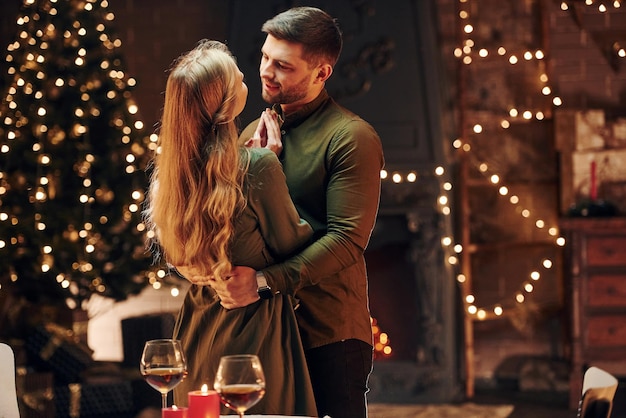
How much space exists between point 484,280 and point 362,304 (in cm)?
333

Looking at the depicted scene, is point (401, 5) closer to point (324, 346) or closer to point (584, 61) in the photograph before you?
point (584, 61)

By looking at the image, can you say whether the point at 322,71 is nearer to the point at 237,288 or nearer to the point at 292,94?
the point at 292,94

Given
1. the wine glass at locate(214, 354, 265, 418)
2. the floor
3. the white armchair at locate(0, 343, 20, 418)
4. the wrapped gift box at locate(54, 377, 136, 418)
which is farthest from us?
the floor

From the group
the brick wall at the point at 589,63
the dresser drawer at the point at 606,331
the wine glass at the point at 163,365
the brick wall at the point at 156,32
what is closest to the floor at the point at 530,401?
the dresser drawer at the point at 606,331

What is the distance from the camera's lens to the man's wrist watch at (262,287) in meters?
2.22

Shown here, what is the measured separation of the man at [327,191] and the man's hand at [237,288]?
163 millimetres

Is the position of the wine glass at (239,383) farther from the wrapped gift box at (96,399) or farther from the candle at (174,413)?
the wrapped gift box at (96,399)

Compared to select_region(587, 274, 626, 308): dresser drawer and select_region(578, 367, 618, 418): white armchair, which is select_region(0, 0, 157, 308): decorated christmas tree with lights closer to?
select_region(587, 274, 626, 308): dresser drawer

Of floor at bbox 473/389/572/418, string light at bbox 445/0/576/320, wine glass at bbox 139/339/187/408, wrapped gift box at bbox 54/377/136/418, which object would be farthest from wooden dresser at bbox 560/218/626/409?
wine glass at bbox 139/339/187/408

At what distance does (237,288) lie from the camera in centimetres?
219

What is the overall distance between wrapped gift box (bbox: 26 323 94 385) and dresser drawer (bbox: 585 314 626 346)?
2559mm

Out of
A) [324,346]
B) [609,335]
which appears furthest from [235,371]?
[609,335]

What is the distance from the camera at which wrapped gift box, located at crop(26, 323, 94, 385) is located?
4.91m

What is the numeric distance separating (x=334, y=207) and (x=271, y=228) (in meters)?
0.21
